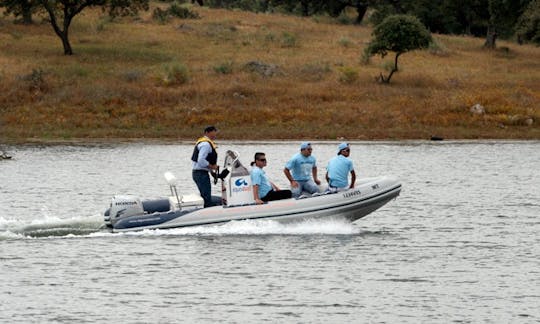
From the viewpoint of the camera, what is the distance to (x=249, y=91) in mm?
55625

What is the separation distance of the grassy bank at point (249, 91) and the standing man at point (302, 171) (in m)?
25.4

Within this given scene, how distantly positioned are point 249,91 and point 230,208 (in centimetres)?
3209

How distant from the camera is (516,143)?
49.8 m

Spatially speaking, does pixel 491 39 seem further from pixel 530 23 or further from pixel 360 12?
pixel 360 12

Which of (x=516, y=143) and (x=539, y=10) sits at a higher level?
(x=539, y=10)

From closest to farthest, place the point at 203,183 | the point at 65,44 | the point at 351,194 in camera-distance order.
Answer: the point at 203,183 < the point at 351,194 < the point at 65,44

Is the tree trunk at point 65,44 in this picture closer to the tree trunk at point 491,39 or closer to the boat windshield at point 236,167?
the tree trunk at point 491,39

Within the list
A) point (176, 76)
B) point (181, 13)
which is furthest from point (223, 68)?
point (181, 13)

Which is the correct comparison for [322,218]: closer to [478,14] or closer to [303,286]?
[303,286]

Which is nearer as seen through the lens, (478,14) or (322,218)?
(322,218)

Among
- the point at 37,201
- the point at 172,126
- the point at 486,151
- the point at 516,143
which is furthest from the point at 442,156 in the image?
the point at 37,201

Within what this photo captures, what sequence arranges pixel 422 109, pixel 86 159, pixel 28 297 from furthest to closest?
1. pixel 422 109
2. pixel 86 159
3. pixel 28 297

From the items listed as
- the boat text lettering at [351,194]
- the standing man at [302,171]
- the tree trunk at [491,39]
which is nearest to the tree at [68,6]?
the tree trunk at [491,39]

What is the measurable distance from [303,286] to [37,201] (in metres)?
13.5
